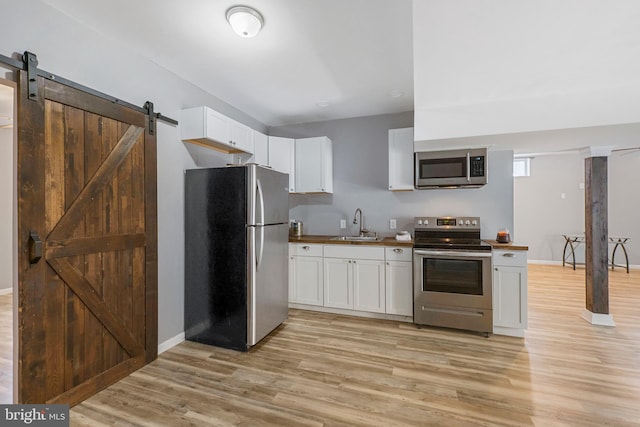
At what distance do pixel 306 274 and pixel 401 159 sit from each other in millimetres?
1863

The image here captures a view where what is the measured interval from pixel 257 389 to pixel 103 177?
189 centimetres

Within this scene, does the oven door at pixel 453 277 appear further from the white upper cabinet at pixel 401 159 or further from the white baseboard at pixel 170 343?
the white baseboard at pixel 170 343

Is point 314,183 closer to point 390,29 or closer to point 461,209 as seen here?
point 461,209

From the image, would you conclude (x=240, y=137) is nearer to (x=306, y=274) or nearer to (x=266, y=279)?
(x=266, y=279)

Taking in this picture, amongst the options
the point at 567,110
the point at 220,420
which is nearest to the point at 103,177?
the point at 220,420

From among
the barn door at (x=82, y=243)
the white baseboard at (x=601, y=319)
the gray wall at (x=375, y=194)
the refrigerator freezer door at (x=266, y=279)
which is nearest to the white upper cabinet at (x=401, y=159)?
the gray wall at (x=375, y=194)

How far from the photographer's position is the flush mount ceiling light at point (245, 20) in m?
1.85

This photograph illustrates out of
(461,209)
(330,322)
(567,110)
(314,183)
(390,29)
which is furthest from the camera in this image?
(314,183)

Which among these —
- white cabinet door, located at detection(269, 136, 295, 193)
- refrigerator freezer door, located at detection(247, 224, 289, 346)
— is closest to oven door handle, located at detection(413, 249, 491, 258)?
refrigerator freezer door, located at detection(247, 224, 289, 346)

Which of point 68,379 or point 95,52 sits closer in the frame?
point 68,379

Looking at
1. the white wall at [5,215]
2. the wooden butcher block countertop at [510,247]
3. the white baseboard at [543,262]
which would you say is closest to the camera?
the wooden butcher block countertop at [510,247]

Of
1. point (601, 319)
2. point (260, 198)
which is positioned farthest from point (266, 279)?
point (601, 319)

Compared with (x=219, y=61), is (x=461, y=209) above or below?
below

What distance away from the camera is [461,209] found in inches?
143
